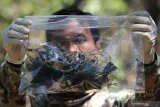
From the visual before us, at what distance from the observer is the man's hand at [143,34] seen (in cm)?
263

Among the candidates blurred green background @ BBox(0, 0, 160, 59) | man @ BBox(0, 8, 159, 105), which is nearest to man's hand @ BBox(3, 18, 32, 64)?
man @ BBox(0, 8, 159, 105)

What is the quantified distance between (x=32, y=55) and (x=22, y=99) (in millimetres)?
310

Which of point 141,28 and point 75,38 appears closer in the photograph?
point 141,28

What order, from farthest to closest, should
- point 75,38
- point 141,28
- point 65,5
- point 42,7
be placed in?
point 42,7 < point 65,5 < point 75,38 < point 141,28

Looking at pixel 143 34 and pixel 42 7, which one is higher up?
pixel 42 7

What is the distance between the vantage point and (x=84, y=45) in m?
2.75

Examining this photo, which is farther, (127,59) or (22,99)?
(22,99)

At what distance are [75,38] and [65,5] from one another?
82.9 inches

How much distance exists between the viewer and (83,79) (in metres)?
2.65

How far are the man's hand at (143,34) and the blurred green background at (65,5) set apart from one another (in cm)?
211

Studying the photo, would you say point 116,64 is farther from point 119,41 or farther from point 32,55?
point 32,55

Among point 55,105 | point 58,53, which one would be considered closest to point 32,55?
point 58,53

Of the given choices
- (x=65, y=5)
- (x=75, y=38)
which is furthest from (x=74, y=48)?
(x=65, y=5)

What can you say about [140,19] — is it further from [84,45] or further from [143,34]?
[84,45]
